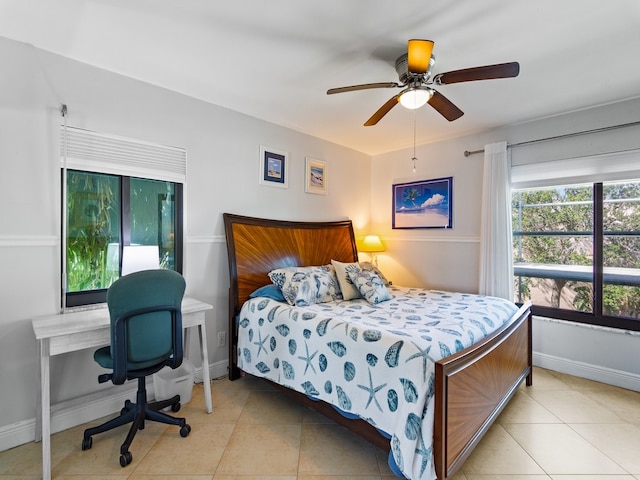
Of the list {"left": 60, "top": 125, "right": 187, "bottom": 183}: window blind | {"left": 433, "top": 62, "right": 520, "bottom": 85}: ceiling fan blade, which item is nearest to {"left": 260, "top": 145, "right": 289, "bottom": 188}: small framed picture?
{"left": 60, "top": 125, "right": 187, "bottom": 183}: window blind

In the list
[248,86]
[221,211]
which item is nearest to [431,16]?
[248,86]

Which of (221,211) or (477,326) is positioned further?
(221,211)

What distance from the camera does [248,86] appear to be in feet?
8.46

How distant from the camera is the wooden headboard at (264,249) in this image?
9.43 feet

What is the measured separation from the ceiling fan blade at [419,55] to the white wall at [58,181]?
72.3 inches

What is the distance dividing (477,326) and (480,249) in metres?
1.60

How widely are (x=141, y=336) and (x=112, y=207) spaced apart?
1.14m

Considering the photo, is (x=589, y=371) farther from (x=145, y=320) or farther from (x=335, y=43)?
(x=145, y=320)

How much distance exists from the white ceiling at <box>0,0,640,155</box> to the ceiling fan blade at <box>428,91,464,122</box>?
29 centimetres

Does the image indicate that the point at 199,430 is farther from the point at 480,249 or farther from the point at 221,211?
the point at 480,249

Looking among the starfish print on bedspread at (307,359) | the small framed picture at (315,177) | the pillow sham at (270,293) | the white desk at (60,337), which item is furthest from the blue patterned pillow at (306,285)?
the small framed picture at (315,177)

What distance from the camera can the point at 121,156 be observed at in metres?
2.39

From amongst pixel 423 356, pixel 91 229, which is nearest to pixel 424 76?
pixel 423 356

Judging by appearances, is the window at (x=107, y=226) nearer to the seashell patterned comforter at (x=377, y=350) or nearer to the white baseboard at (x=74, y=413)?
the white baseboard at (x=74, y=413)
